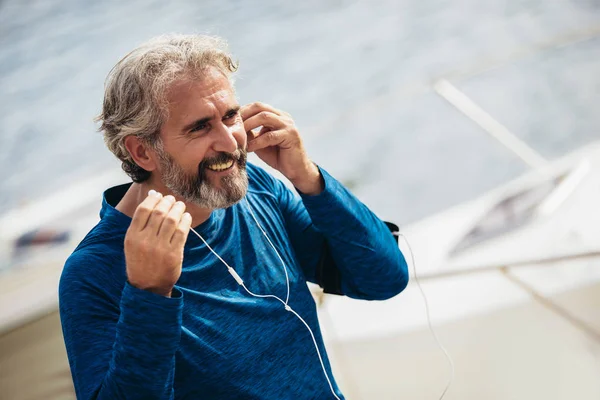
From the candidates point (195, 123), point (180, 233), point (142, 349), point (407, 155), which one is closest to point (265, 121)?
point (195, 123)

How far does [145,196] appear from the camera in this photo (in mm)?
1214

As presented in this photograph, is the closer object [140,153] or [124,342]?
[124,342]

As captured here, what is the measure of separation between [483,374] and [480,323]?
0.21 metres

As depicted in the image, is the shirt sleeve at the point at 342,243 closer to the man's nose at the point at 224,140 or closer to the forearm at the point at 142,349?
the man's nose at the point at 224,140

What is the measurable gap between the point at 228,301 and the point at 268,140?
0.89 ft

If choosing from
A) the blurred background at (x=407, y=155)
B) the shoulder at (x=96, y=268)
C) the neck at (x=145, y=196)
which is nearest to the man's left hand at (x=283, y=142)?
the neck at (x=145, y=196)

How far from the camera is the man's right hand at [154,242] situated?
0.95 meters

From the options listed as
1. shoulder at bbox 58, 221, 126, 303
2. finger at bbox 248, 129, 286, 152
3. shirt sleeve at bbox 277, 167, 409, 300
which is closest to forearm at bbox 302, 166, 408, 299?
shirt sleeve at bbox 277, 167, 409, 300

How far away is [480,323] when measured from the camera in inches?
86.0

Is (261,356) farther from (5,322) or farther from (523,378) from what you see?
(523,378)

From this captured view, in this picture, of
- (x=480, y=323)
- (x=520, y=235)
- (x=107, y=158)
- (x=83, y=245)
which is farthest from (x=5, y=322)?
(x=520, y=235)

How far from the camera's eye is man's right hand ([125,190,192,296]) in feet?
3.12

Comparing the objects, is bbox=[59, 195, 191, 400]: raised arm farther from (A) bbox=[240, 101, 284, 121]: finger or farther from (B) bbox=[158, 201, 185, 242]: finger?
(A) bbox=[240, 101, 284, 121]: finger

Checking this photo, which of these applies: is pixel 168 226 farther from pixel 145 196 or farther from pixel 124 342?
pixel 145 196
